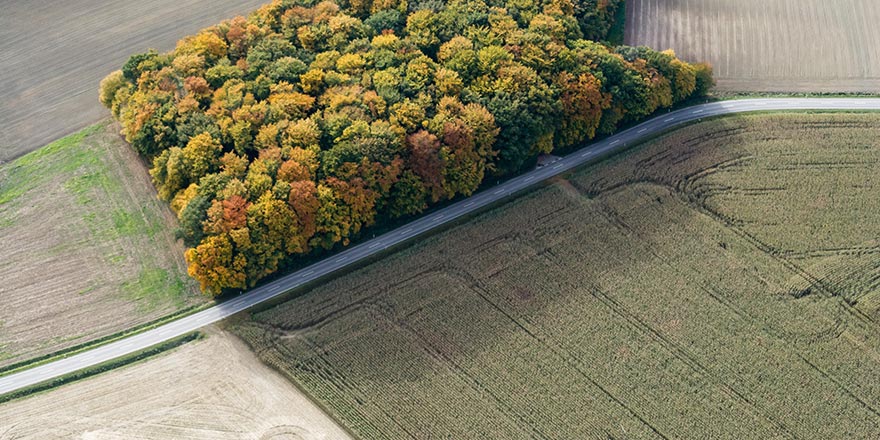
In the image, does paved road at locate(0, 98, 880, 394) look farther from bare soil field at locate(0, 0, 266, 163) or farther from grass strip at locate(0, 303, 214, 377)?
bare soil field at locate(0, 0, 266, 163)

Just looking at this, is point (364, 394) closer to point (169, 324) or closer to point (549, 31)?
point (169, 324)

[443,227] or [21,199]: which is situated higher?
[21,199]

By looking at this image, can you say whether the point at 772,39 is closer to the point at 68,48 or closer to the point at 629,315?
the point at 629,315

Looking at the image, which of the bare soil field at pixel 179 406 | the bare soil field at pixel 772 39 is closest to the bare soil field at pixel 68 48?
the bare soil field at pixel 179 406

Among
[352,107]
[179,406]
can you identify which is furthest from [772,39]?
[179,406]

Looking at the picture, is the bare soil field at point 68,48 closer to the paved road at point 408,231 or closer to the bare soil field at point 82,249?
the bare soil field at point 82,249

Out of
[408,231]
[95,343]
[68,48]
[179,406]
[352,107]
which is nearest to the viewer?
[179,406]

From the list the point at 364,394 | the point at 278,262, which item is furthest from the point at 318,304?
the point at 364,394
